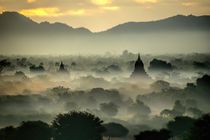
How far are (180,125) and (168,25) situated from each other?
183cm

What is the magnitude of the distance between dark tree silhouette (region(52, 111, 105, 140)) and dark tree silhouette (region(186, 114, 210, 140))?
62.4 inches

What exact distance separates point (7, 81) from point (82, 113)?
148 centimetres

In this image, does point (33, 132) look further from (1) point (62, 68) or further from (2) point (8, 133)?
(1) point (62, 68)

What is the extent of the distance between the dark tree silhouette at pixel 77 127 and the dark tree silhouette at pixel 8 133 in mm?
693

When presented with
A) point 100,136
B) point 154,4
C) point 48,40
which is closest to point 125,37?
point 154,4

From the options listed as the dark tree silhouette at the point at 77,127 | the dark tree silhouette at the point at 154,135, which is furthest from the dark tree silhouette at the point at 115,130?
the dark tree silhouette at the point at 154,135

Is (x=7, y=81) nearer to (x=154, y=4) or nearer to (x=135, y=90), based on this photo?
(x=135, y=90)

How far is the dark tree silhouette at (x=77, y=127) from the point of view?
7.16 metres

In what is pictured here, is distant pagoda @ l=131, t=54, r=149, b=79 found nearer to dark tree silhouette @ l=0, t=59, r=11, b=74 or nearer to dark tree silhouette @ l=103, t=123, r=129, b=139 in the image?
dark tree silhouette @ l=103, t=123, r=129, b=139

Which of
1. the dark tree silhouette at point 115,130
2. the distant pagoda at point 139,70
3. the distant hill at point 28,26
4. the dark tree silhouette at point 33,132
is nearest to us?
the dark tree silhouette at point 33,132

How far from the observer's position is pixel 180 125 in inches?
279

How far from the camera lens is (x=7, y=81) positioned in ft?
24.4

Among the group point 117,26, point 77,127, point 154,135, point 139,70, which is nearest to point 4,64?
point 77,127

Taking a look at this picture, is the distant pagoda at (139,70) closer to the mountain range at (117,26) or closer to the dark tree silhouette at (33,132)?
the mountain range at (117,26)
